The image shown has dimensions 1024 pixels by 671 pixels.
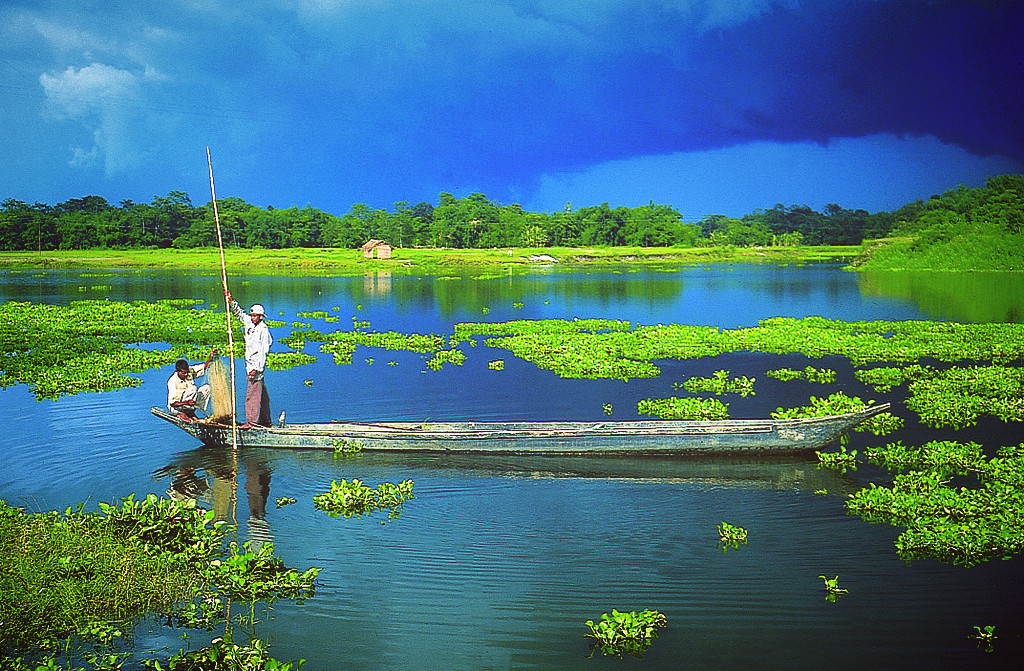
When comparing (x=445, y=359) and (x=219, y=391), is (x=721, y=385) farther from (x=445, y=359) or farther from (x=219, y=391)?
(x=219, y=391)

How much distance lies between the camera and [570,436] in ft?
43.5

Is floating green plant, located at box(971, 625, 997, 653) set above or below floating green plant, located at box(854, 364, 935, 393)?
below

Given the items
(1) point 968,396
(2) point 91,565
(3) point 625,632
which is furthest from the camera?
(1) point 968,396

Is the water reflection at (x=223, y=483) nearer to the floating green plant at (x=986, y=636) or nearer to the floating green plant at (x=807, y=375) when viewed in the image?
the floating green plant at (x=986, y=636)

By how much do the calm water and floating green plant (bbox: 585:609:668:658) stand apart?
135 mm

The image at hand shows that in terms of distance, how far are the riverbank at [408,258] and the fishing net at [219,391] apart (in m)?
58.0

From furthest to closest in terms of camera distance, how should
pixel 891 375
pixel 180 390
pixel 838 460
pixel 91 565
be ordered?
pixel 891 375 → pixel 180 390 → pixel 838 460 → pixel 91 565

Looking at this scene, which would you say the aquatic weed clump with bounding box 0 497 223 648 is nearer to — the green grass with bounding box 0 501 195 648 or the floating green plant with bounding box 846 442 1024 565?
the green grass with bounding box 0 501 195 648

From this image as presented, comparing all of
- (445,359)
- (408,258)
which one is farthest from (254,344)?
(408,258)

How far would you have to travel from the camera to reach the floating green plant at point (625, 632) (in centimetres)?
779

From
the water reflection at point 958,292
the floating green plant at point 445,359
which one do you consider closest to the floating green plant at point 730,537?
the floating green plant at point 445,359

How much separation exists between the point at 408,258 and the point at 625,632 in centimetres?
8027

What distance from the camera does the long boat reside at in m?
13.0

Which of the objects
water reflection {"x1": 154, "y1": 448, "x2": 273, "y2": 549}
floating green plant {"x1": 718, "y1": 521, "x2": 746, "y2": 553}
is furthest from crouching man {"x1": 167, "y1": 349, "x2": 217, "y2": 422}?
floating green plant {"x1": 718, "y1": 521, "x2": 746, "y2": 553}
